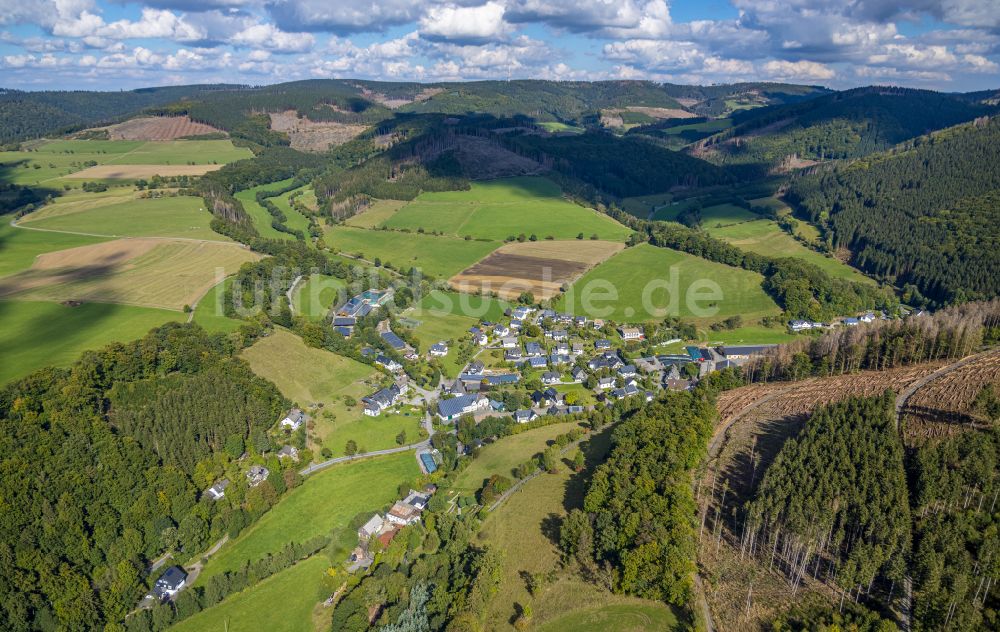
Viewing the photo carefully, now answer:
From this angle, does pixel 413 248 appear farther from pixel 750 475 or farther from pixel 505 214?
pixel 750 475

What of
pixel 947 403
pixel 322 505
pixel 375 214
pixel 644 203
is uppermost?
pixel 644 203

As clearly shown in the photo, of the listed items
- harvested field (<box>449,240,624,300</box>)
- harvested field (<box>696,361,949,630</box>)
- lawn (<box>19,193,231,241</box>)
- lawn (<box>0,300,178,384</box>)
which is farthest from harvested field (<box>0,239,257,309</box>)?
harvested field (<box>696,361,949,630</box>)

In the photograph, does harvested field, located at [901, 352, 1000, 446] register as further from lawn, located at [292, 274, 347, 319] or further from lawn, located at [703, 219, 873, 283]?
lawn, located at [292, 274, 347, 319]

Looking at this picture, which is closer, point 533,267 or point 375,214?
point 533,267

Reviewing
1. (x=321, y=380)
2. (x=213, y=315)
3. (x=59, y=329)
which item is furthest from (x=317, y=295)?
(x=59, y=329)

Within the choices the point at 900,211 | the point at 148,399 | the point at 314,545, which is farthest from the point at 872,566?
the point at 900,211

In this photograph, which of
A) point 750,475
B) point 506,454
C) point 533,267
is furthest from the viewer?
point 533,267
